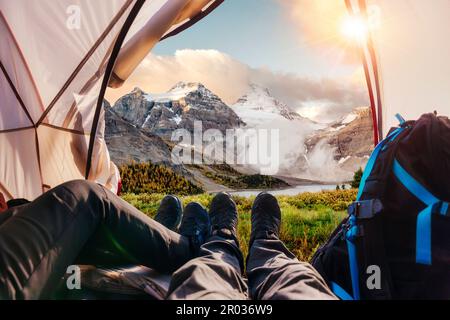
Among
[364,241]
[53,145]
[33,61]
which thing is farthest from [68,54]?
[364,241]

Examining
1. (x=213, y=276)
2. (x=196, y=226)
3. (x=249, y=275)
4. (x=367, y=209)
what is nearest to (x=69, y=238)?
(x=213, y=276)

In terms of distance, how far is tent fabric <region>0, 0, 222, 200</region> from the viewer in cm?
173

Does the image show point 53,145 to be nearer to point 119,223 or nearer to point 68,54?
point 68,54

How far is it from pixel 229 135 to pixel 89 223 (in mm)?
11026

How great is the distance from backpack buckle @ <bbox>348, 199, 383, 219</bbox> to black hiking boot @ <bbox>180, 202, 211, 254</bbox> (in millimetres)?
468

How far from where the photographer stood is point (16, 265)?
1.93 feet

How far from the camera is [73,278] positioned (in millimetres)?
732

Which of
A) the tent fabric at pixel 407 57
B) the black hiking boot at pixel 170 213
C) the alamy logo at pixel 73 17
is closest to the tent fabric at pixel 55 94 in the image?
the alamy logo at pixel 73 17

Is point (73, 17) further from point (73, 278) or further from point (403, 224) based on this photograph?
point (403, 224)

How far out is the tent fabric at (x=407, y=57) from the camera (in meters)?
1.62

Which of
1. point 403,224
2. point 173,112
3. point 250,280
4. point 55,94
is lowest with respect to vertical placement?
point 250,280

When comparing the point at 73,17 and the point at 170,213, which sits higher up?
the point at 73,17

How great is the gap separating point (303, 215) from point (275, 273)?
1.67 meters
